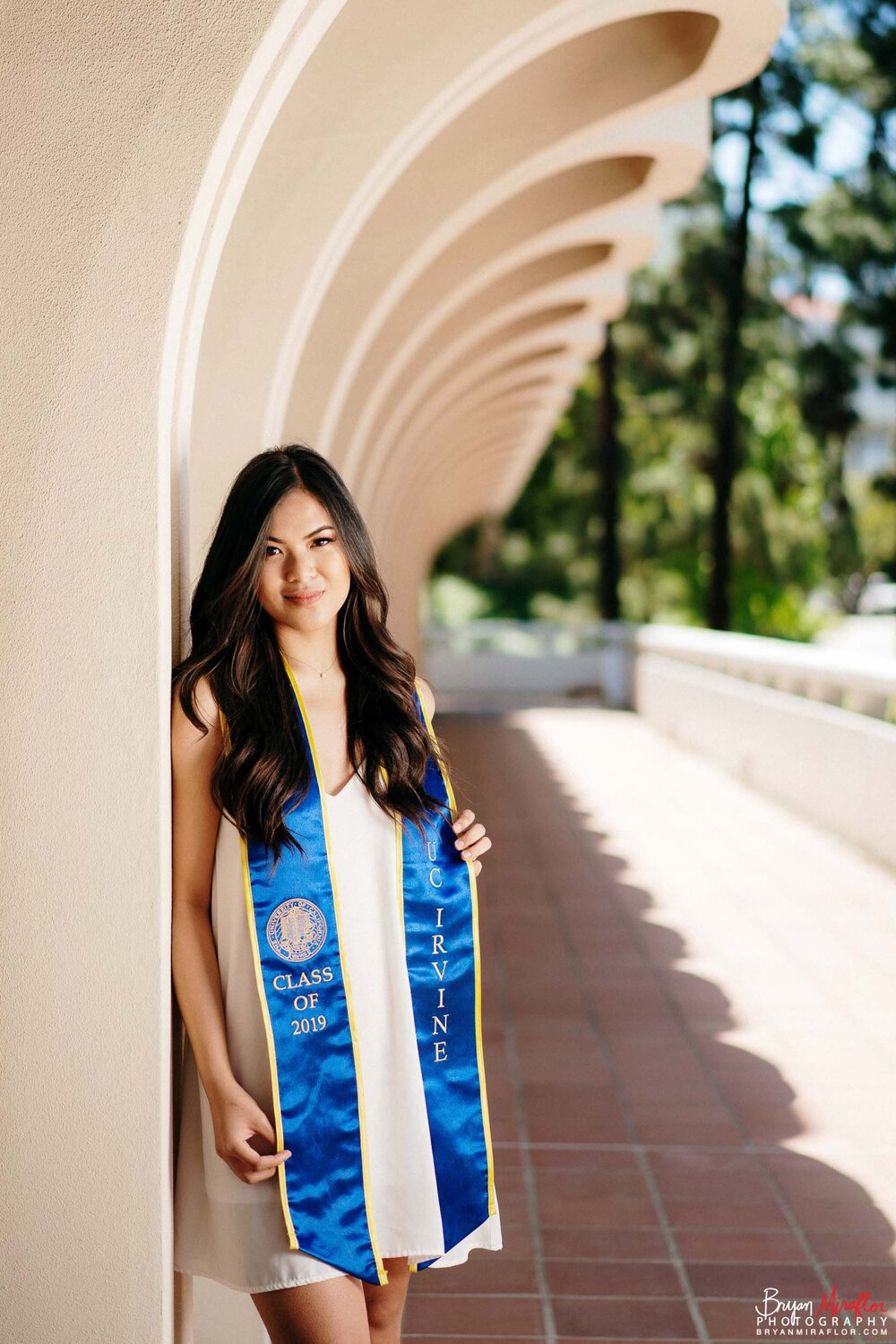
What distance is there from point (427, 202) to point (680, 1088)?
12.1ft

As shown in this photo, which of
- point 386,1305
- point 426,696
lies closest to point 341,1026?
point 386,1305

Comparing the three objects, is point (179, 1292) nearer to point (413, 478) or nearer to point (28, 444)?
point (28, 444)

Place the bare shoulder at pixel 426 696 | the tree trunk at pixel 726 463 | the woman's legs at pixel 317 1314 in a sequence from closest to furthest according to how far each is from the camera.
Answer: the woman's legs at pixel 317 1314 → the bare shoulder at pixel 426 696 → the tree trunk at pixel 726 463

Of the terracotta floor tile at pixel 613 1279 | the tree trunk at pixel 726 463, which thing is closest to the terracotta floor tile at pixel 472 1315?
the terracotta floor tile at pixel 613 1279

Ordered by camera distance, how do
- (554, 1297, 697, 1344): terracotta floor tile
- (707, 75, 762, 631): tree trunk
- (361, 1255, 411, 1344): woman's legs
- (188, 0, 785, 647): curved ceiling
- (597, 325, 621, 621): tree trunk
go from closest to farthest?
1. (361, 1255, 411, 1344): woman's legs
2. (554, 1297, 697, 1344): terracotta floor tile
3. (188, 0, 785, 647): curved ceiling
4. (707, 75, 762, 631): tree trunk
5. (597, 325, 621, 621): tree trunk

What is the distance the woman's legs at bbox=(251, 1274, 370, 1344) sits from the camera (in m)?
2.21

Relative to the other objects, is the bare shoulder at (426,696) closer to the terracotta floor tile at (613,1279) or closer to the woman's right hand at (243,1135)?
the woman's right hand at (243,1135)

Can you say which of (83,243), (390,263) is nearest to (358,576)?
(83,243)

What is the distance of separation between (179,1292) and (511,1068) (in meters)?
2.81

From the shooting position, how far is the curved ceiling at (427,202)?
4004mm

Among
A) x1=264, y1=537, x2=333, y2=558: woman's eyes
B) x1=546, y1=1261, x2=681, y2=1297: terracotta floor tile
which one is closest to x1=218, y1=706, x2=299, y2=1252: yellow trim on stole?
x1=264, y1=537, x2=333, y2=558: woman's eyes

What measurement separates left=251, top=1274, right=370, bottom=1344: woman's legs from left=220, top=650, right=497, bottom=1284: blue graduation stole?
0.16ft

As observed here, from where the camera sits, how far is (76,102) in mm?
2098

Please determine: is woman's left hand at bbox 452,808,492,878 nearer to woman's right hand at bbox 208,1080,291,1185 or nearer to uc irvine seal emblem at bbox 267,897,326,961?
uc irvine seal emblem at bbox 267,897,326,961
